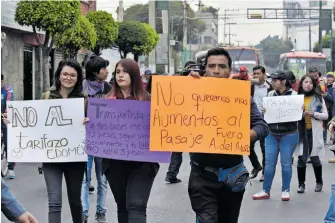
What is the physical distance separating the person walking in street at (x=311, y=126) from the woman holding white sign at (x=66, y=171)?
12.9 feet

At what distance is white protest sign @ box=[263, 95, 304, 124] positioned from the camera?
26.9ft

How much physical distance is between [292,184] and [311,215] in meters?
2.33

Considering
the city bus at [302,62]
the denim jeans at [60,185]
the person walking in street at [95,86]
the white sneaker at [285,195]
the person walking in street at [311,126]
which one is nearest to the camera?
the denim jeans at [60,185]

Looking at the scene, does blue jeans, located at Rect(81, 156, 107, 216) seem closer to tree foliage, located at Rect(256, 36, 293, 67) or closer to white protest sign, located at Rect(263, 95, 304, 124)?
white protest sign, located at Rect(263, 95, 304, 124)

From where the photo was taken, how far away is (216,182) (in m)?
4.45

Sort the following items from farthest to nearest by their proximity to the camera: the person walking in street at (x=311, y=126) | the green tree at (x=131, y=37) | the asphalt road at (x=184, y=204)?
1. the green tree at (x=131, y=37)
2. the person walking in street at (x=311, y=126)
3. the asphalt road at (x=184, y=204)

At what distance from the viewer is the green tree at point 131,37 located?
3331 centimetres

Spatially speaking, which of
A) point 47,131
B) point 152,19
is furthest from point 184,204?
point 152,19

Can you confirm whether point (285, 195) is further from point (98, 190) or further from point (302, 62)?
point (302, 62)

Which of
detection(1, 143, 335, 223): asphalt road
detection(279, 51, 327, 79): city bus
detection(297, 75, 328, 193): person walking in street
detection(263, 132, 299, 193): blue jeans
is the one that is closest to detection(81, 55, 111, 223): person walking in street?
detection(1, 143, 335, 223): asphalt road

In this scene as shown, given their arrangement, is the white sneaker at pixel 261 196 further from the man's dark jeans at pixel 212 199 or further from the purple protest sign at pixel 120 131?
the man's dark jeans at pixel 212 199

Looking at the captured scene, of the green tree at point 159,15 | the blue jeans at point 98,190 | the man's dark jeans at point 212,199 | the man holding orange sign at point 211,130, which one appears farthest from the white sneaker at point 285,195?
the green tree at point 159,15

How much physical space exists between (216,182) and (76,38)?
16.6 metres

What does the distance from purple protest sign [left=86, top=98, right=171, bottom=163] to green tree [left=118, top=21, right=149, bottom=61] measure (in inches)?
1109
